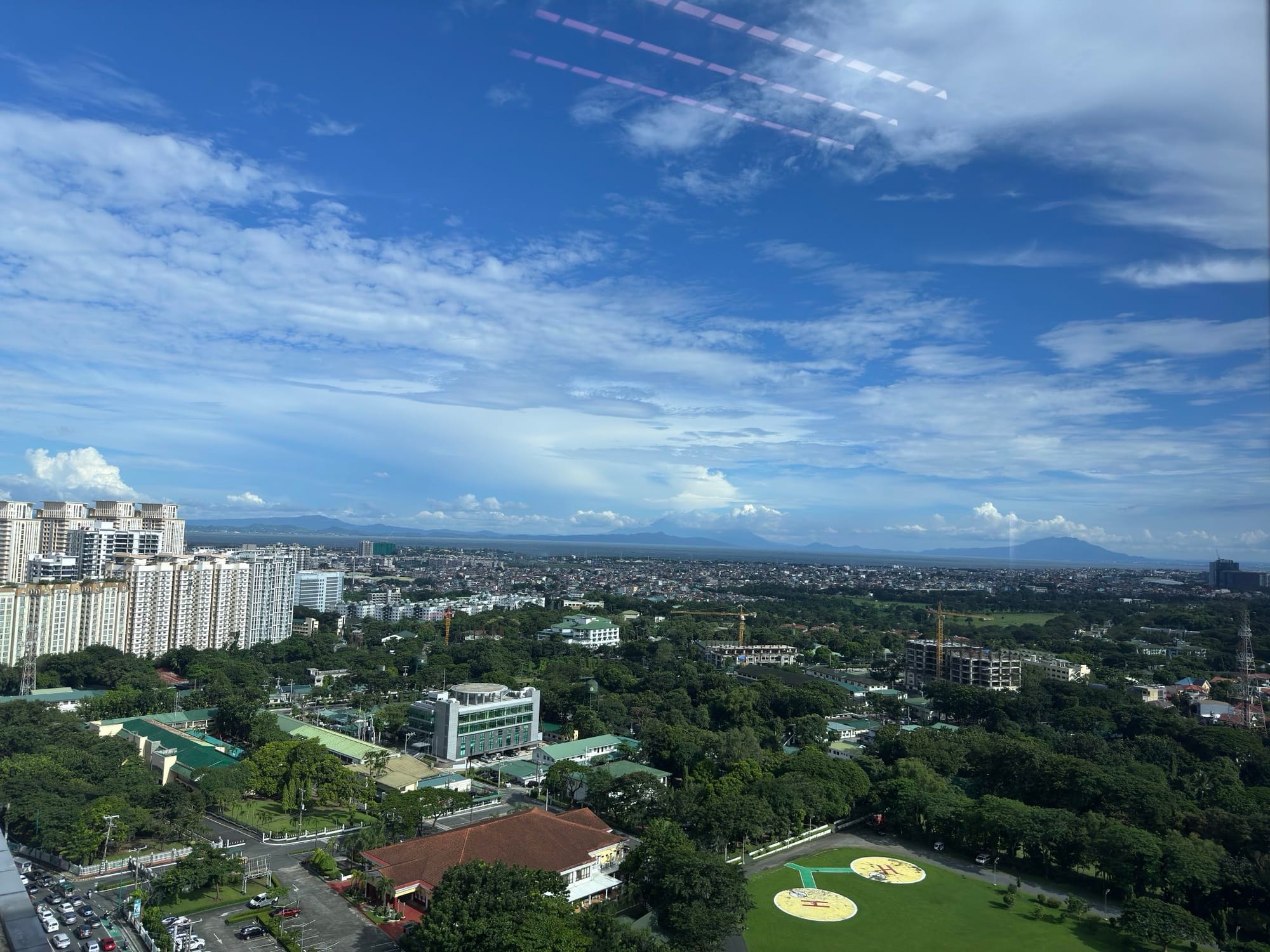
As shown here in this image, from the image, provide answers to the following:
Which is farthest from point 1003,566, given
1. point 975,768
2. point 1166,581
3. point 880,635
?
point 975,768

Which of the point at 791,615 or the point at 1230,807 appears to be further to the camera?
the point at 791,615

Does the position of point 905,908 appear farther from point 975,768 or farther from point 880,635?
point 880,635

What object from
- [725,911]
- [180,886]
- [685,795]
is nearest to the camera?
[725,911]

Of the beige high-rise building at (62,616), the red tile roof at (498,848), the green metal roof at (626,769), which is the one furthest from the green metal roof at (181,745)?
the beige high-rise building at (62,616)

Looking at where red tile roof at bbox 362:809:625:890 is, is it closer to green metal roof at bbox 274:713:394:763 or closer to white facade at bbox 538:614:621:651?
green metal roof at bbox 274:713:394:763

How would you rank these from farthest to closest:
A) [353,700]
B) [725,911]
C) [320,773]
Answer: [353,700]
[320,773]
[725,911]

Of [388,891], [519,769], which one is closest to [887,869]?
[388,891]

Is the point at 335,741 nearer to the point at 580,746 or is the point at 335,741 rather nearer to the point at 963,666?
the point at 580,746
